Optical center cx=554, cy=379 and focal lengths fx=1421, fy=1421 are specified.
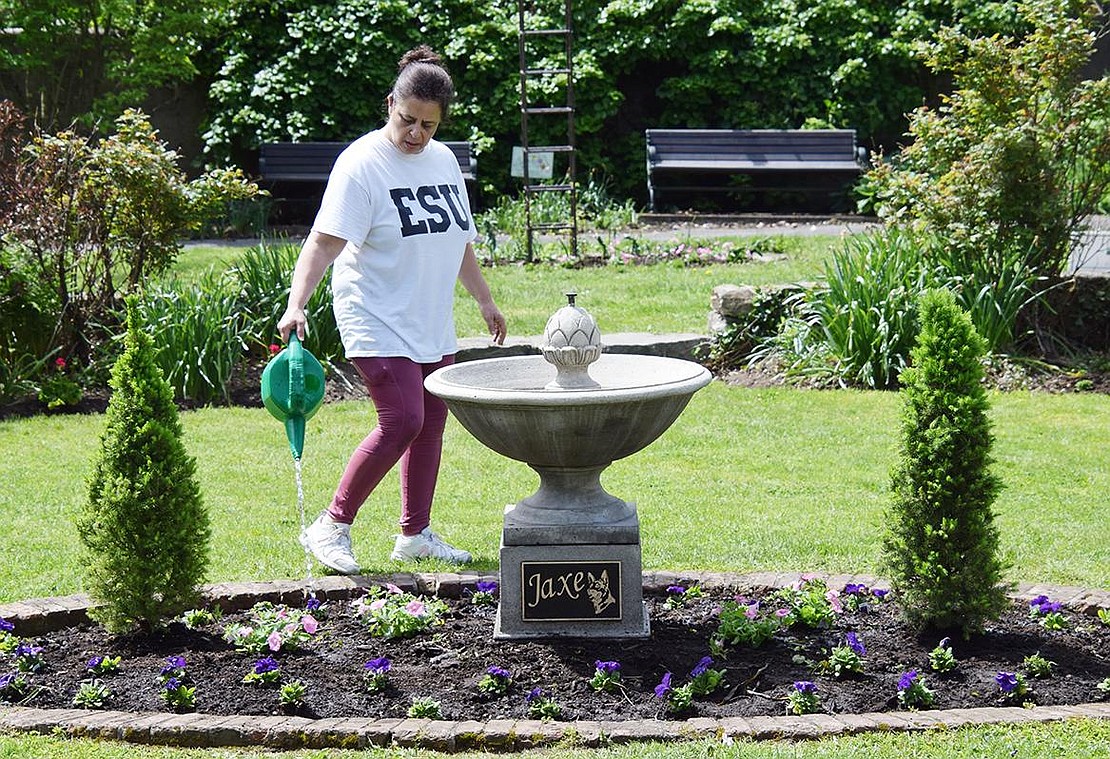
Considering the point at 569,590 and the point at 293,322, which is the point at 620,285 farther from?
the point at 569,590

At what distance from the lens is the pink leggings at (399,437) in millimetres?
5277

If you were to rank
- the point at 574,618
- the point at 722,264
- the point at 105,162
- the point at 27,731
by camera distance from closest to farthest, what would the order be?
the point at 27,731, the point at 574,618, the point at 105,162, the point at 722,264

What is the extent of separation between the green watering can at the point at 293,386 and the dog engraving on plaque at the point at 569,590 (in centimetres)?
99

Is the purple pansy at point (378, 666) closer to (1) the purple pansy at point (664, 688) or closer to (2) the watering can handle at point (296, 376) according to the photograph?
(1) the purple pansy at point (664, 688)

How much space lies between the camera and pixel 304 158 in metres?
16.5

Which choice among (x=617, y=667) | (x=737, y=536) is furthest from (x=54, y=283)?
(x=617, y=667)

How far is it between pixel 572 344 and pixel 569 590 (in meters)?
0.81

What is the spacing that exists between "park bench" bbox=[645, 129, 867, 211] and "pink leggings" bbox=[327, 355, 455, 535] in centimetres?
1165

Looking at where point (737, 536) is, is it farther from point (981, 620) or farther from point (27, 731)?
point (27, 731)

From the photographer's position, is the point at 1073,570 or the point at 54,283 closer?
the point at 1073,570

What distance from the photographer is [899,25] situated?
689 inches

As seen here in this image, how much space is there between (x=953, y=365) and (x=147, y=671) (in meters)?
2.67

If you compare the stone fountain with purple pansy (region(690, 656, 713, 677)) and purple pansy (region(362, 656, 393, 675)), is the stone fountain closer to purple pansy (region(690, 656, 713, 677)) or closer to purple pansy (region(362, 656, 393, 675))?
purple pansy (region(690, 656, 713, 677))

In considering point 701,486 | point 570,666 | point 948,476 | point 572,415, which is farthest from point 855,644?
point 701,486
